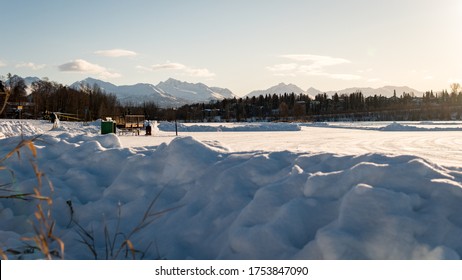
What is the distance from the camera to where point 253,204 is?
429 cm

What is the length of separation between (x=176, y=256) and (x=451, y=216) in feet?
9.39

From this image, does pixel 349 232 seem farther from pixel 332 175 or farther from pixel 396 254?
pixel 332 175

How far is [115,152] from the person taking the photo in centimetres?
680

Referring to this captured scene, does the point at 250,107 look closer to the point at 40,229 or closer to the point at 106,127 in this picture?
the point at 106,127

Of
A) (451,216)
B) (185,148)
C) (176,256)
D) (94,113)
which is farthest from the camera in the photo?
(94,113)

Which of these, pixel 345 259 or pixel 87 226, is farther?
pixel 87 226

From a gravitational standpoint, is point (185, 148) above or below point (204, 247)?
above

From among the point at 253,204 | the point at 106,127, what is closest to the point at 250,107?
the point at 106,127

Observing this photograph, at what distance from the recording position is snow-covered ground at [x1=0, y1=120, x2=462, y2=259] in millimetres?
3455

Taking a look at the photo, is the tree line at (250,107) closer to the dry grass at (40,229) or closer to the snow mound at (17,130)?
the snow mound at (17,130)

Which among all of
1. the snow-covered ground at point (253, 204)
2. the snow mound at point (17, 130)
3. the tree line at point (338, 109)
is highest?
the tree line at point (338, 109)

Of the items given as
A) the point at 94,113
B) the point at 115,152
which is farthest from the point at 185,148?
the point at 94,113

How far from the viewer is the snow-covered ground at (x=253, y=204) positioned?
3455 mm

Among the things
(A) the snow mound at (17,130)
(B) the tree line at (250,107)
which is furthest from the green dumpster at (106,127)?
(B) the tree line at (250,107)
